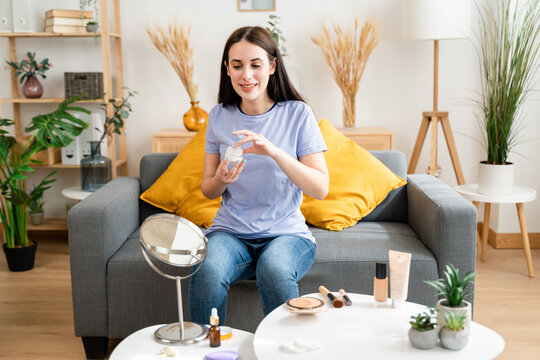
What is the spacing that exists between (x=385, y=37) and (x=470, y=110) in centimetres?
71

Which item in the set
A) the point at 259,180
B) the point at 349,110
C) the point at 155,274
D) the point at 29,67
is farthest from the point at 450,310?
the point at 29,67

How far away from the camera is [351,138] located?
3.60 metres

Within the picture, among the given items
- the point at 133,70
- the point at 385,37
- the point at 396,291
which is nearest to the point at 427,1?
the point at 385,37

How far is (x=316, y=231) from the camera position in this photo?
259 cm

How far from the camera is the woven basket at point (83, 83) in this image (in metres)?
3.86

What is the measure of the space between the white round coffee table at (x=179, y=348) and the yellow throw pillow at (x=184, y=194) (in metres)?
1.07

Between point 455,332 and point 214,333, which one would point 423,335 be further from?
point 214,333

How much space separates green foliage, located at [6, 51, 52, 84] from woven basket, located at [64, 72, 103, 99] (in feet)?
0.46

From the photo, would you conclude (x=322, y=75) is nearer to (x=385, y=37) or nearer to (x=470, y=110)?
(x=385, y=37)

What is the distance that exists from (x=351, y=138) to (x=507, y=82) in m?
0.90

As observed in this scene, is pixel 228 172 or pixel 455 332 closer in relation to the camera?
pixel 455 332

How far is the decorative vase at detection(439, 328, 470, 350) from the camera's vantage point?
4.64 feet

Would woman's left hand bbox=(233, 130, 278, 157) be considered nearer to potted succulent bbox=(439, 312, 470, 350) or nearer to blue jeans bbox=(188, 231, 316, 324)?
blue jeans bbox=(188, 231, 316, 324)

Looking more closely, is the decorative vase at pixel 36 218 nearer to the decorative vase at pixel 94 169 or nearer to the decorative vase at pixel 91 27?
the decorative vase at pixel 94 169
